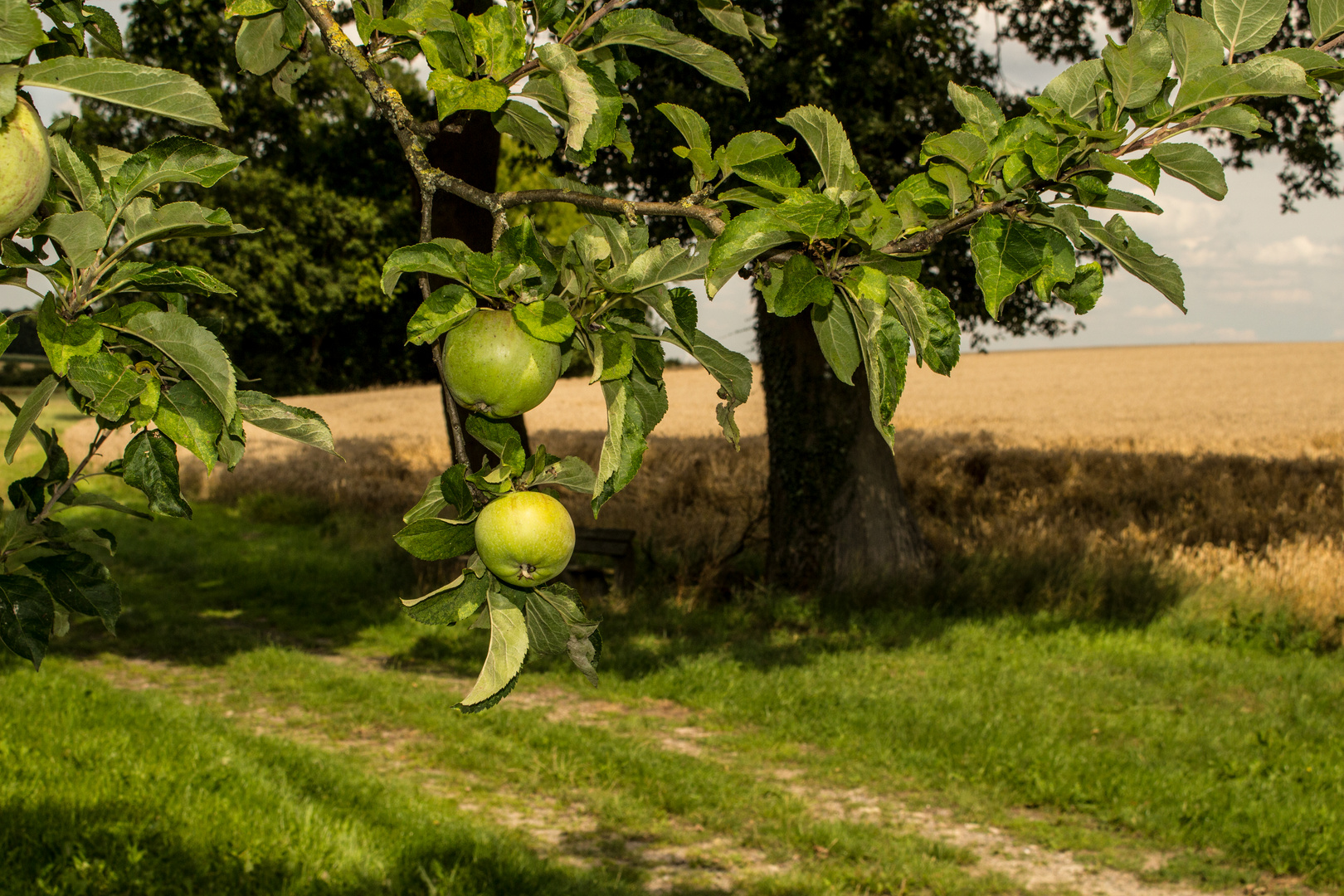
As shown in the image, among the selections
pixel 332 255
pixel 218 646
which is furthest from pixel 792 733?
pixel 332 255

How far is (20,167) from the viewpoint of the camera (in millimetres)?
1130

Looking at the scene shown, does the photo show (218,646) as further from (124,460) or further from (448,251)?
(448,251)

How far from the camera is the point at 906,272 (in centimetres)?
147

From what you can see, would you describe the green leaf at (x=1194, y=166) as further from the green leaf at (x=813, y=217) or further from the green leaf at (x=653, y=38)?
the green leaf at (x=653, y=38)

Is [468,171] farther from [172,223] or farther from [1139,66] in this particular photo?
[1139,66]

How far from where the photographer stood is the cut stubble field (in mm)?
5863

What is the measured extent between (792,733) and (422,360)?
4286cm

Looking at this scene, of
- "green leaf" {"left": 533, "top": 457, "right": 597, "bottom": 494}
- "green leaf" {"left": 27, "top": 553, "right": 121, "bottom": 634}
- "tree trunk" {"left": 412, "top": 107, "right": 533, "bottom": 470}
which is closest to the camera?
"green leaf" {"left": 533, "top": 457, "right": 597, "bottom": 494}

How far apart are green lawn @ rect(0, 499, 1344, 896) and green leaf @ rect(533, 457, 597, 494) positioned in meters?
4.34

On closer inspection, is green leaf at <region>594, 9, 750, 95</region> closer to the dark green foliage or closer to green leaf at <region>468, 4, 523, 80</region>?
green leaf at <region>468, 4, 523, 80</region>

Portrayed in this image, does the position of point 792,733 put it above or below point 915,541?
below

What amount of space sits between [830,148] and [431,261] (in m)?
0.57

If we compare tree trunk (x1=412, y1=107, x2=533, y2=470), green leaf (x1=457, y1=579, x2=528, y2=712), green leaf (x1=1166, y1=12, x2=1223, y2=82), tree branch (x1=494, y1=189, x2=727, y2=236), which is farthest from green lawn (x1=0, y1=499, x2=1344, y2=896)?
green leaf (x1=1166, y1=12, x2=1223, y2=82)

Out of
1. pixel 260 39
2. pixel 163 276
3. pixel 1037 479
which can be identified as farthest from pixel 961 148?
pixel 1037 479
